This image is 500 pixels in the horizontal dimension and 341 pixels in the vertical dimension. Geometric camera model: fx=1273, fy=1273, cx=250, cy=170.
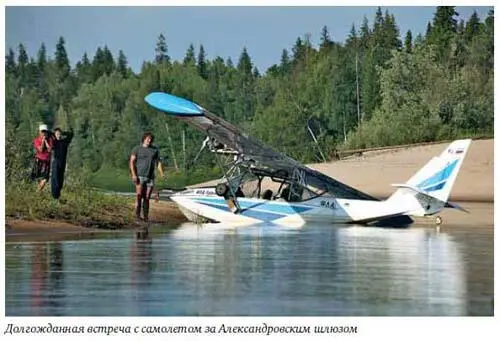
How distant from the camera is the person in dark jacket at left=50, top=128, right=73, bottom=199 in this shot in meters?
20.3

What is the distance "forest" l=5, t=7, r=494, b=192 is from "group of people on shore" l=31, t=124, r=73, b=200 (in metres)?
14.5

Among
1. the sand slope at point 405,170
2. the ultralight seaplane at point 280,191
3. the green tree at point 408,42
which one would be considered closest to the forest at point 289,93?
the green tree at point 408,42

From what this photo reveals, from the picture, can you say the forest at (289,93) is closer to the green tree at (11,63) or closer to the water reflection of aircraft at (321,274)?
the green tree at (11,63)

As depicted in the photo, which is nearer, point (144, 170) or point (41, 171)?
point (41, 171)

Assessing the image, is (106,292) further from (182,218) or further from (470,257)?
(182,218)

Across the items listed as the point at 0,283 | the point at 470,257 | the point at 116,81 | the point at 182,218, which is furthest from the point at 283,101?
the point at 0,283

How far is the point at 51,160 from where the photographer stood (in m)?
21.0

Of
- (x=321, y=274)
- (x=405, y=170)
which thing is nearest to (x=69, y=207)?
(x=321, y=274)

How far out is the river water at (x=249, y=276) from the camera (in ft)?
37.9

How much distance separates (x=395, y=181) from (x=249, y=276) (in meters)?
22.2

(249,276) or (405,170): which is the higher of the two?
(405,170)

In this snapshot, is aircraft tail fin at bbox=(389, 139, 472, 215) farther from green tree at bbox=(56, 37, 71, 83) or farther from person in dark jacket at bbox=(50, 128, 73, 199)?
green tree at bbox=(56, 37, 71, 83)

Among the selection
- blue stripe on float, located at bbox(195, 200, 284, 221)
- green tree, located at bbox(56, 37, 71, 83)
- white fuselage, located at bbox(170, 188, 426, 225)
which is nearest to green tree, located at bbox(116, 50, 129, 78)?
green tree, located at bbox(56, 37, 71, 83)

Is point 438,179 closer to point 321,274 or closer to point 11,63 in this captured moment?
point 321,274
